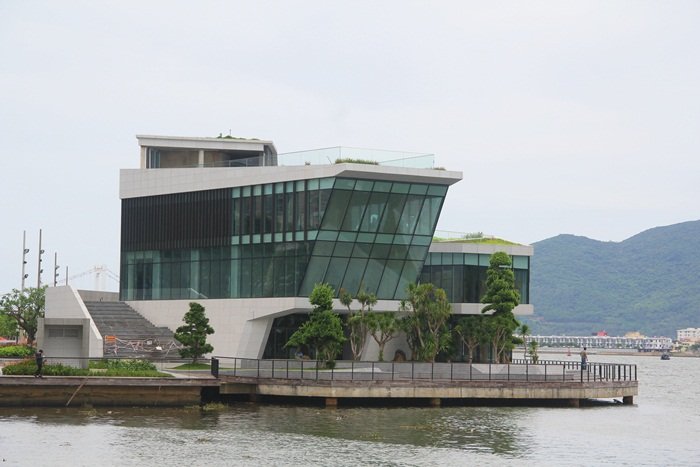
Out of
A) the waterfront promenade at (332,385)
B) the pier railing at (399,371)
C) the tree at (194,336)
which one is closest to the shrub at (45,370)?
the waterfront promenade at (332,385)

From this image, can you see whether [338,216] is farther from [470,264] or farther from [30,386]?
[30,386]

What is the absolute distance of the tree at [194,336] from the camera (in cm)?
7338

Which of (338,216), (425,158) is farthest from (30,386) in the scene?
(425,158)

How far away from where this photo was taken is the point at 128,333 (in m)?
82.1

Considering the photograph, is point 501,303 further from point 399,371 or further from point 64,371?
point 64,371

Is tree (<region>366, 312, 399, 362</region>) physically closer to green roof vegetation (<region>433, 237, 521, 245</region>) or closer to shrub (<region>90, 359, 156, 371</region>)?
green roof vegetation (<region>433, 237, 521, 245</region>)

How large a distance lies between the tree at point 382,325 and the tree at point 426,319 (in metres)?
1.47

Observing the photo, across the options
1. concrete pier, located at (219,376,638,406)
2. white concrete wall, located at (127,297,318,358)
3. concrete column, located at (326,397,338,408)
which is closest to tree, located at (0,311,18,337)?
white concrete wall, located at (127,297,318,358)

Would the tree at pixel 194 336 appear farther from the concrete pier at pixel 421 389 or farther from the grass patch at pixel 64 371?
the grass patch at pixel 64 371

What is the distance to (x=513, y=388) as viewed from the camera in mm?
66062

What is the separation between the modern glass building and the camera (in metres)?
77.1

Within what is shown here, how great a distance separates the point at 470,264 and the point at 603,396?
19.0 meters

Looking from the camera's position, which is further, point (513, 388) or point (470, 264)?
point (470, 264)

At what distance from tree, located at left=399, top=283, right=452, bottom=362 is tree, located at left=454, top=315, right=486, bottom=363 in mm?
2398
